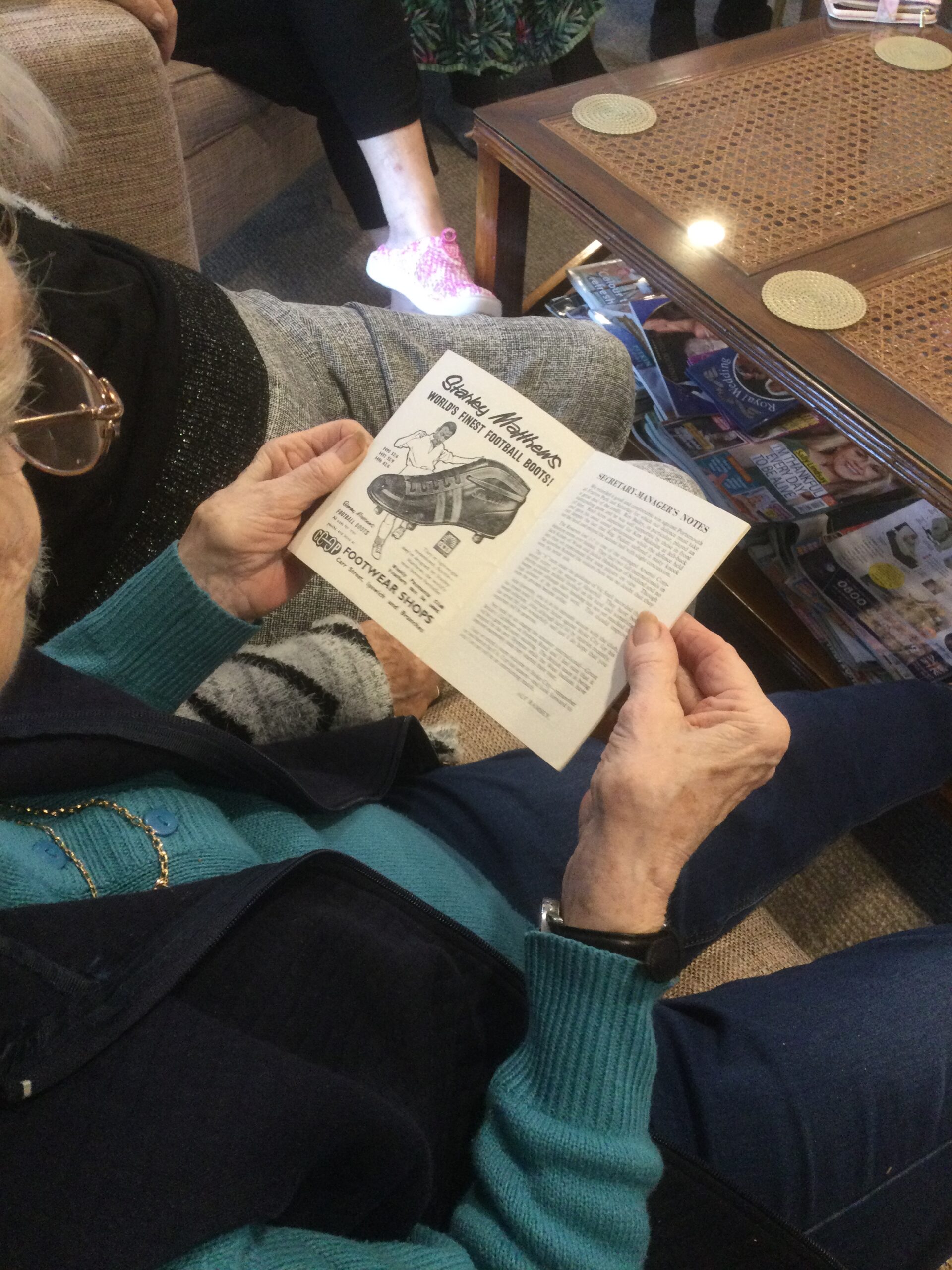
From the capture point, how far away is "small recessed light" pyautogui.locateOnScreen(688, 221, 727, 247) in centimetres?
105

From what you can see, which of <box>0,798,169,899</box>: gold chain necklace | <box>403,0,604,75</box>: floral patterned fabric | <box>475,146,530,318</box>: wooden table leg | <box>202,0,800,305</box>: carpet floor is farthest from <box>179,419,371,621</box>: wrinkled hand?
<box>403,0,604,75</box>: floral patterned fabric

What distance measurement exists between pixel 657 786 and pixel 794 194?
0.87 m

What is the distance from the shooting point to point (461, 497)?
A: 76cm

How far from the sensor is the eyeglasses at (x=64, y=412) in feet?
2.11

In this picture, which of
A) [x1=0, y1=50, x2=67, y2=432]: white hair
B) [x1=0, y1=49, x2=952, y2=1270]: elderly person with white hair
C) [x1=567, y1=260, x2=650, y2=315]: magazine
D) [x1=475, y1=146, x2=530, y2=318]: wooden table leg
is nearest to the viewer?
[x1=0, y1=49, x2=952, y2=1270]: elderly person with white hair

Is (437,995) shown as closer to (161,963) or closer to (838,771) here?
(161,963)

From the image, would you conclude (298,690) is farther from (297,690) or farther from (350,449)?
(350,449)

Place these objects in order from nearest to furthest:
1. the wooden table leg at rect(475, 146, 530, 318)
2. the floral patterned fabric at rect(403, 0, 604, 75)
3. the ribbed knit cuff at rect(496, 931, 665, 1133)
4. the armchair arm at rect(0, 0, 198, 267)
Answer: the ribbed knit cuff at rect(496, 931, 665, 1133)
the armchair arm at rect(0, 0, 198, 267)
the wooden table leg at rect(475, 146, 530, 318)
the floral patterned fabric at rect(403, 0, 604, 75)

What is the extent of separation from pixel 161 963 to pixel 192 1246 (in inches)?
5.3

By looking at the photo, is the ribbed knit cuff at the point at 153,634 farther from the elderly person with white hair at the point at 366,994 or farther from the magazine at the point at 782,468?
the magazine at the point at 782,468

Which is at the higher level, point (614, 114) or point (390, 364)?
point (614, 114)

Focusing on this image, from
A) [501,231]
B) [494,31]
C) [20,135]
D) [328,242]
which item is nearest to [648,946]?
[20,135]

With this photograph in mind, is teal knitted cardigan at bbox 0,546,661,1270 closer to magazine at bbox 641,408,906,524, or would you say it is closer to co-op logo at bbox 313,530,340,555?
co-op logo at bbox 313,530,340,555

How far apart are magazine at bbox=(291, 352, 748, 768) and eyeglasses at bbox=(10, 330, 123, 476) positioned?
18cm
